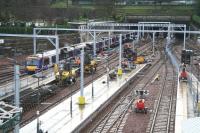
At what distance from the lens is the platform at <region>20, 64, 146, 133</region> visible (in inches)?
981

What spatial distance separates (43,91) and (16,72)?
43.9 ft

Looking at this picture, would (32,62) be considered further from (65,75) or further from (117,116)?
(117,116)

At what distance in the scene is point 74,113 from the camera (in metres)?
28.7

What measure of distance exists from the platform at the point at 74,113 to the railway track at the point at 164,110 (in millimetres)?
3466

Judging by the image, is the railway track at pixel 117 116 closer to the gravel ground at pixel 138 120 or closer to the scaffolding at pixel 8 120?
the gravel ground at pixel 138 120

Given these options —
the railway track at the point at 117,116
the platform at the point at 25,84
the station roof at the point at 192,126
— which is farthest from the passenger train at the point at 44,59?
the station roof at the point at 192,126

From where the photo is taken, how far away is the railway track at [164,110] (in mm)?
26247

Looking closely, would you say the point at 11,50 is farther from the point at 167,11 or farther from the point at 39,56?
the point at 167,11

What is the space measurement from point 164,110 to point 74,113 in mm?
6347

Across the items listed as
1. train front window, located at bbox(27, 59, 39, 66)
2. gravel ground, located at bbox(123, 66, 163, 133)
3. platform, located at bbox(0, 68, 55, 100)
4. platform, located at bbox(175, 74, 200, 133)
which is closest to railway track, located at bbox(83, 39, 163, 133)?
gravel ground, located at bbox(123, 66, 163, 133)

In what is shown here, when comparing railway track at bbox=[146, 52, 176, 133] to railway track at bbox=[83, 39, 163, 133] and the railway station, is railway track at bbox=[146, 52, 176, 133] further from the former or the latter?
railway track at bbox=[83, 39, 163, 133]

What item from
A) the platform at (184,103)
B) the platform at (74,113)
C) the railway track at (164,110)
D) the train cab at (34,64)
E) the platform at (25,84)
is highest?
the train cab at (34,64)

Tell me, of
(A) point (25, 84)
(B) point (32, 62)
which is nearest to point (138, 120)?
(A) point (25, 84)

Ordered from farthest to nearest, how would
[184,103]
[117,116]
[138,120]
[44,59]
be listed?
[44,59]
[184,103]
[117,116]
[138,120]
